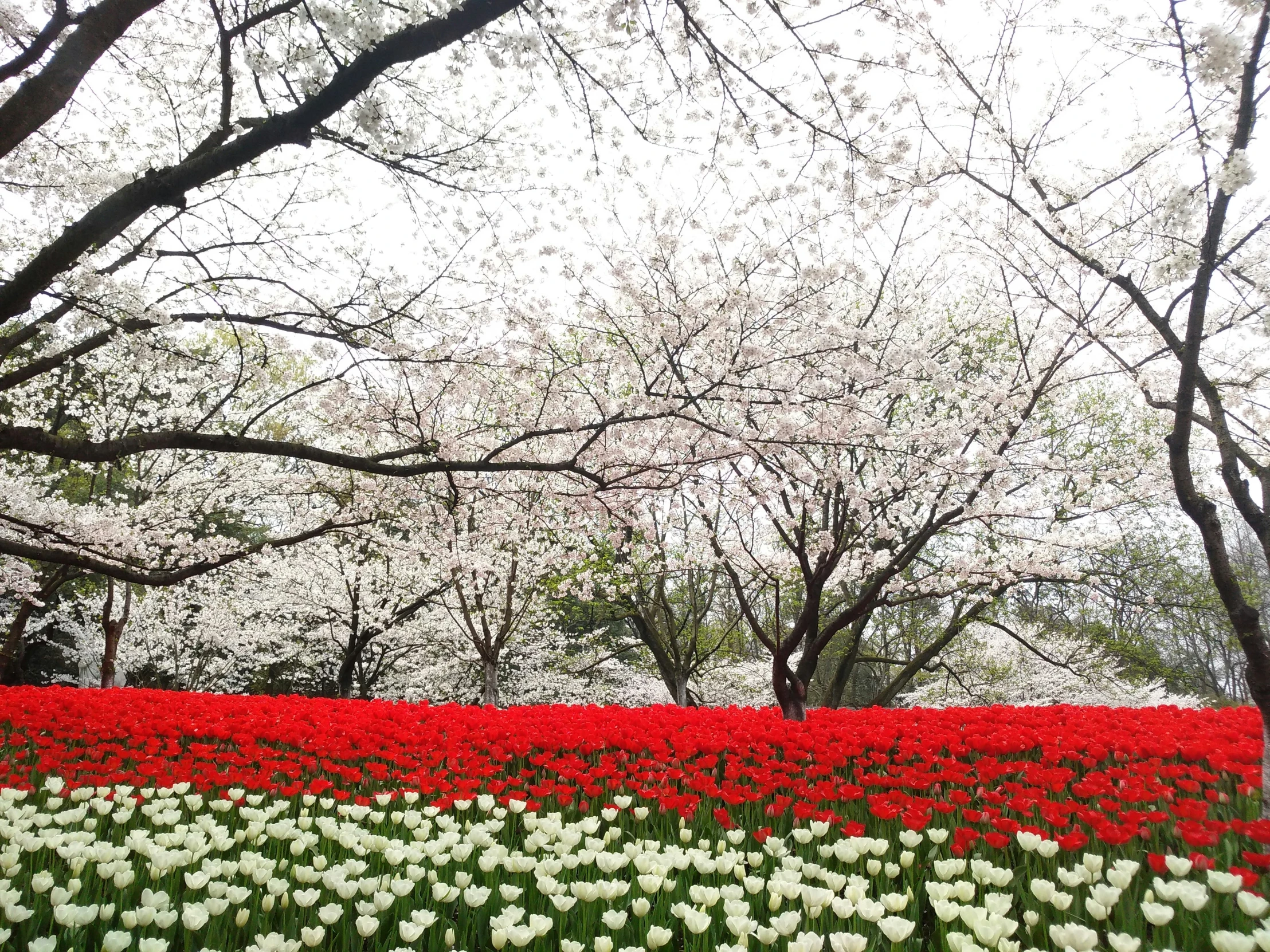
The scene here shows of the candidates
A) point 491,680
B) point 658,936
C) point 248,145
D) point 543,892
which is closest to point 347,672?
point 491,680

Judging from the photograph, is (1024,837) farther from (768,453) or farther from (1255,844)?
(768,453)

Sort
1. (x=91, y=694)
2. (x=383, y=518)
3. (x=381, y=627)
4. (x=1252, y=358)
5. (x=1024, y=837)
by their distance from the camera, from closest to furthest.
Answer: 1. (x=1024, y=837)
2. (x=91, y=694)
3. (x=383, y=518)
4. (x=1252, y=358)
5. (x=381, y=627)

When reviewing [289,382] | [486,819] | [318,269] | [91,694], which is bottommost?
[486,819]

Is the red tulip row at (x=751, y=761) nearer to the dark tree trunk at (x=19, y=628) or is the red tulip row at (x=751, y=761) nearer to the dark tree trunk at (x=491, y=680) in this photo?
the dark tree trunk at (x=19, y=628)

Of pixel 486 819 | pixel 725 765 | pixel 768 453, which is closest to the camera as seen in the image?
pixel 486 819

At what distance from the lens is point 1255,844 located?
2607 millimetres

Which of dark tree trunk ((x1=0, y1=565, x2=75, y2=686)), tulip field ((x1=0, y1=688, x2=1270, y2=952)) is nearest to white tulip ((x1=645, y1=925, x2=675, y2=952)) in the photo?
tulip field ((x1=0, y1=688, x2=1270, y2=952))

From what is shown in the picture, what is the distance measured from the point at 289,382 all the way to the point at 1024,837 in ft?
56.6

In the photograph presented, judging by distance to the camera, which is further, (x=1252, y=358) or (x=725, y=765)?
(x=1252, y=358)

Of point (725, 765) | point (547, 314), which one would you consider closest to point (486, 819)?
point (725, 765)

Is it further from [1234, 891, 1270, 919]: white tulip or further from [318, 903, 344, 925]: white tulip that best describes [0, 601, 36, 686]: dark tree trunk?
[1234, 891, 1270, 919]: white tulip

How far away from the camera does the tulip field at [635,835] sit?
2098 millimetres

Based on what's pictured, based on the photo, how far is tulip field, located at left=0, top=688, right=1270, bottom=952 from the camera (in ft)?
6.88

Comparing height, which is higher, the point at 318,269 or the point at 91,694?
the point at 318,269
